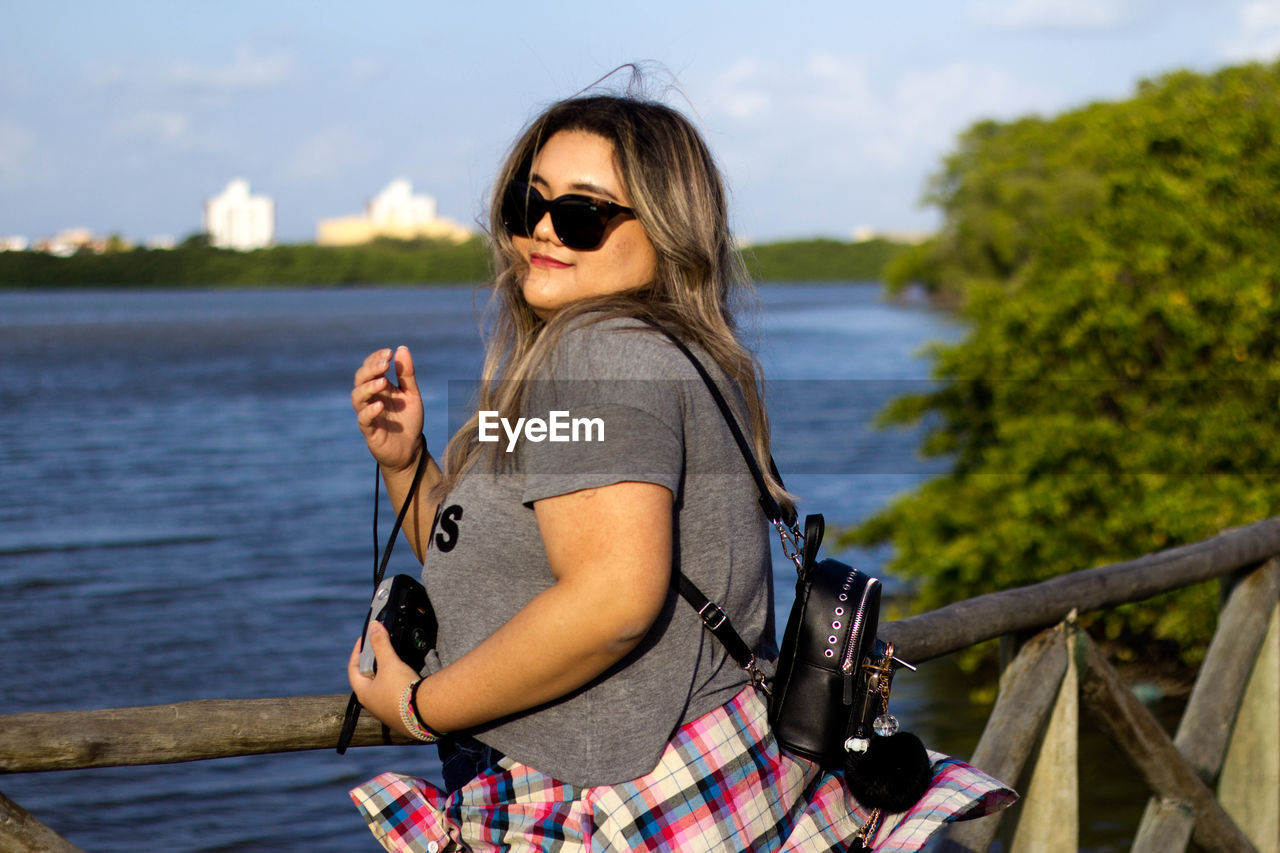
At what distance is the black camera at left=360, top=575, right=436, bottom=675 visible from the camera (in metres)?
1.76

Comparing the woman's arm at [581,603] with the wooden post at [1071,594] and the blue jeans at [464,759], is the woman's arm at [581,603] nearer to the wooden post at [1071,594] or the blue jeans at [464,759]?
the blue jeans at [464,759]

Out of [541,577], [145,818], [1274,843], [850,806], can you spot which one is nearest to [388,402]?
[541,577]

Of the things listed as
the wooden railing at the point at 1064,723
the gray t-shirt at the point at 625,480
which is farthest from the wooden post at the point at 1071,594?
the gray t-shirt at the point at 625,480

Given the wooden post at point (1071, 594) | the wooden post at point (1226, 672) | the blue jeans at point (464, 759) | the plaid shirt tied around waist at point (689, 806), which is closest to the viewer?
the plaid shirt tied around waist at point (689, 806)

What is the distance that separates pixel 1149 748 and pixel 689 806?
7.30 ft

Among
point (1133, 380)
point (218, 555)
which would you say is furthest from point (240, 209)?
point (1133, 380)

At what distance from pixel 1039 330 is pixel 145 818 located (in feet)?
20.9

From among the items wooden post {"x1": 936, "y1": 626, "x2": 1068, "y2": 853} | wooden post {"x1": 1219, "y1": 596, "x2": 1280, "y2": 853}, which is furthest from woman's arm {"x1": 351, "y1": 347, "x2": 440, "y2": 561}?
wooden post {"x1": 1219, "y1": 596, "x2": 1280, "y2": 853}

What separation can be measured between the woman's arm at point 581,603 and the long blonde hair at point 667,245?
0.23 m

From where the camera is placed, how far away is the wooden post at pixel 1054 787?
10.4 ft

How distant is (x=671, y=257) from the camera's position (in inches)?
69.7

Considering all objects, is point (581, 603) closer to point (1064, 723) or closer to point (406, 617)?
point (406, 617)

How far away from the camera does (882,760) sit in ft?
6.03

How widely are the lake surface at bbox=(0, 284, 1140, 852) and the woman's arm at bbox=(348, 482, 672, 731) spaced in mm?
596
